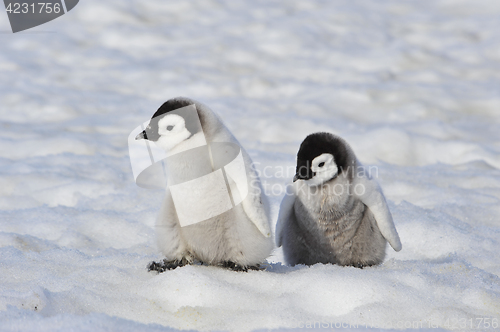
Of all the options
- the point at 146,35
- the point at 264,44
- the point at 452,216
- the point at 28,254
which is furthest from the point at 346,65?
the point at 28,254

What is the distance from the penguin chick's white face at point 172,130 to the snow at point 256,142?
2.16 ft

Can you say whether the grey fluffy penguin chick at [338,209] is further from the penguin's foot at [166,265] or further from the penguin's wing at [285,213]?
the penguin's foot at [166,265]

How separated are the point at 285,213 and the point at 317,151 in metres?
0.50

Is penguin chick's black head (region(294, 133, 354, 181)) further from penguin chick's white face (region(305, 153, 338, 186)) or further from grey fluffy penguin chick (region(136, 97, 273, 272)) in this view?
grey fluffy penguin chick (region(136, 97, 273, 272))

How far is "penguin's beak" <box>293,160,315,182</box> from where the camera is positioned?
282cm

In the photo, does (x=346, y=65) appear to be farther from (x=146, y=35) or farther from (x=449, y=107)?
(x=146, y=35)

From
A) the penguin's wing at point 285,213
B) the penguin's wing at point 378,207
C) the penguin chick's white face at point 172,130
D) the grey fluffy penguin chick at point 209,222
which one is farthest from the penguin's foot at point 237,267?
the penguin's wing at point 378,207

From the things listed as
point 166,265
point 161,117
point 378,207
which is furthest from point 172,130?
point 378,207

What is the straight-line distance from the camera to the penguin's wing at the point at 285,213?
305cm

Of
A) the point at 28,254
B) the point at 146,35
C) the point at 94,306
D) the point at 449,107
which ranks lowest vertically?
the point at 449,107

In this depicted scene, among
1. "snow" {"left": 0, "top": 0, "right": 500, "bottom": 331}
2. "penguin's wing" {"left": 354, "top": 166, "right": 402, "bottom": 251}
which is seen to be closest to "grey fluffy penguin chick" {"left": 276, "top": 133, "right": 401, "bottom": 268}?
"penguin's wing" {"left": 354, "top": 166, "right": 402, "bottom": 251}

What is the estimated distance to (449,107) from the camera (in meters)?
7.11

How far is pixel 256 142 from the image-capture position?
5.94m

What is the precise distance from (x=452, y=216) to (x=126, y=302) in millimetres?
2673
